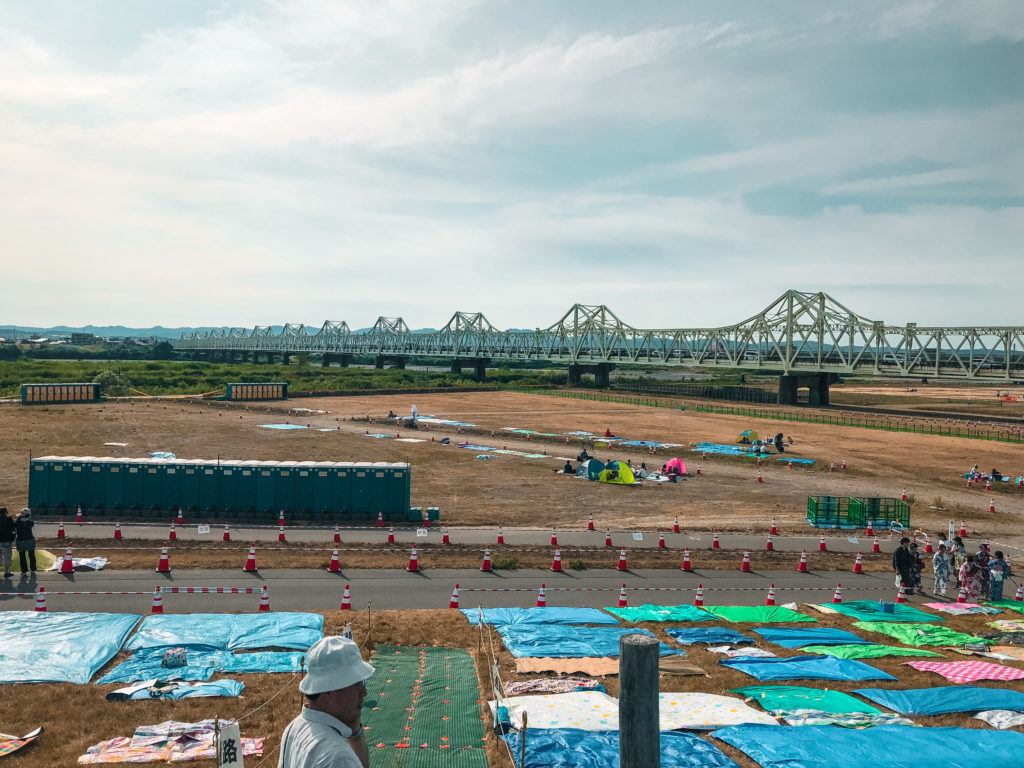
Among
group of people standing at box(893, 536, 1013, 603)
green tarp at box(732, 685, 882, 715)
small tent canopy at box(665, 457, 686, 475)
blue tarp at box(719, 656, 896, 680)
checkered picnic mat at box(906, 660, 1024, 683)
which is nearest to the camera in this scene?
green tarp at box(732, 685, 882, 715)

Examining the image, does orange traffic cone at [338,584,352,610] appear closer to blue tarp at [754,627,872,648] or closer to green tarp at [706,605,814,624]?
green tarp at [706,605,814,624]

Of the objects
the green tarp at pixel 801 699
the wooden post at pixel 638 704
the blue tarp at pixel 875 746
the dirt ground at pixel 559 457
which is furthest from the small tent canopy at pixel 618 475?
the wooden post at pixel 638 704

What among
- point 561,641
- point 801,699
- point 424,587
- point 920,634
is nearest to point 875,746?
point 801,699

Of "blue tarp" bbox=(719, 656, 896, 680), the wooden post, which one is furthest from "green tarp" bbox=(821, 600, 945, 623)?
the wooden post

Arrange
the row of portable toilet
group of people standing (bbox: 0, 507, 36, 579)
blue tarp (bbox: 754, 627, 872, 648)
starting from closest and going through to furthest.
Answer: blue tarp (bbox: 754, 627, 872, 648) < group of people standing (bbox: 0, 507, 36, 579) < the row of portable toilet

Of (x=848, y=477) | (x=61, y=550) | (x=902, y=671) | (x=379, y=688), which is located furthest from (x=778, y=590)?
(x=848, y=477)

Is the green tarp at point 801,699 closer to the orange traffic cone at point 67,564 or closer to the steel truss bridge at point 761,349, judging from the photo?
the orange traffic cone at point 67,564
